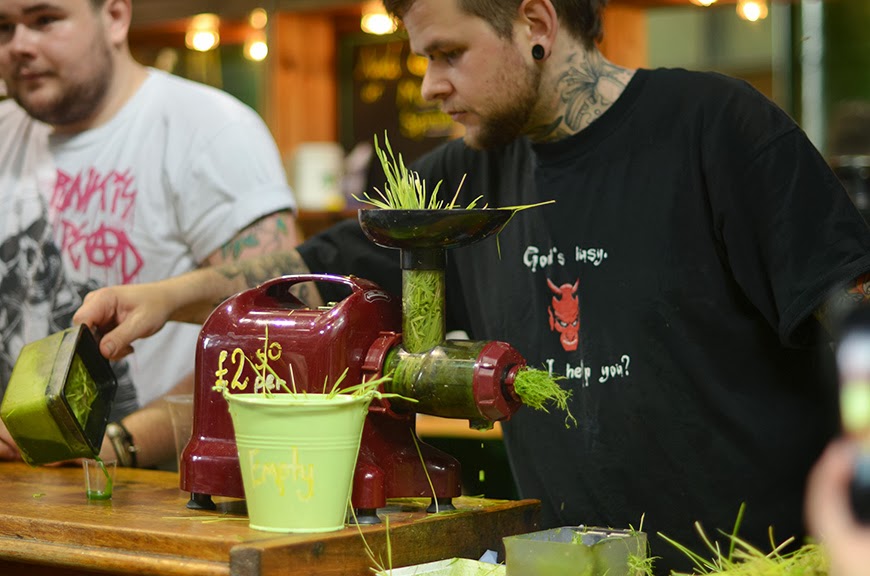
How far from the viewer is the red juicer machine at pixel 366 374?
59.0 inches

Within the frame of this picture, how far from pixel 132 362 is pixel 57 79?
679 mm

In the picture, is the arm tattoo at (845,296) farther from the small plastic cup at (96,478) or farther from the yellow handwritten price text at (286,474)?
the small plastic cup at (96,478)

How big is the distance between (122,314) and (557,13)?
918 mm

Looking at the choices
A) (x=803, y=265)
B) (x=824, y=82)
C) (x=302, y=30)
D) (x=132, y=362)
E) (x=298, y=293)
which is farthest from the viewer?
(x=302, y=30)

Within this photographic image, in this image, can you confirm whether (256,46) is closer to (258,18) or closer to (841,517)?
(258,18)

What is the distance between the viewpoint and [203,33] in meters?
5.17

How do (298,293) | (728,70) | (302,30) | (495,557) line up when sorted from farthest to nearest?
(728,70), (302,30), (298,293), (495,557)

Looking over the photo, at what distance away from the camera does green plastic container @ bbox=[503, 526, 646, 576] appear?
1.34 m

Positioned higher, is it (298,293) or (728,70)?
(728,70)

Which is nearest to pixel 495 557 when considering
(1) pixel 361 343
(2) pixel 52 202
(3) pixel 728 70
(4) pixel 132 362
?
(1) pixel 361 343

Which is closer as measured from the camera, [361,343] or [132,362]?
[361,343]

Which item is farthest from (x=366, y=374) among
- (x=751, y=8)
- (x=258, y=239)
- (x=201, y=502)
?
(x=751, y=8)

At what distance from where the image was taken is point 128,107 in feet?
9.01

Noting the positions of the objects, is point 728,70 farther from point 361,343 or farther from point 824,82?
point 361,343
